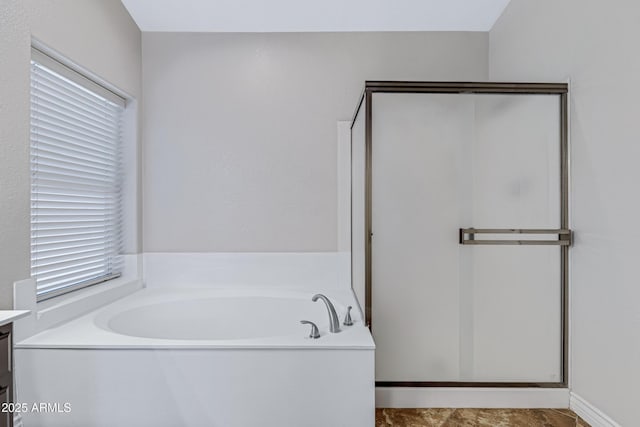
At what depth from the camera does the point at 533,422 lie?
1.91m

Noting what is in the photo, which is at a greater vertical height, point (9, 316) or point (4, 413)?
point (9, 316)

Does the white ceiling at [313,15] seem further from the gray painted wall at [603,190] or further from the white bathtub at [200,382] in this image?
the white bathtub at [200,382]

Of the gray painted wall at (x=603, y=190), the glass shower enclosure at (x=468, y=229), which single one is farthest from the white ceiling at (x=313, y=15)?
the glass shower enclosure at (x=468, y=229)

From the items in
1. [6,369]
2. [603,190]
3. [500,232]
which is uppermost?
[603,190]

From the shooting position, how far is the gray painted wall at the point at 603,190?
61.9 inches

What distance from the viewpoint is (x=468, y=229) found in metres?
2.01

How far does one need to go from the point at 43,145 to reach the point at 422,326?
210cm

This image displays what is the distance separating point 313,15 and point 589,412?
8.81 feet

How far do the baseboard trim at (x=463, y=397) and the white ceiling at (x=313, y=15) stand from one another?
2.27m

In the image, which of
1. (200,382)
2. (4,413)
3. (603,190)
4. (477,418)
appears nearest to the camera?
(4,413)

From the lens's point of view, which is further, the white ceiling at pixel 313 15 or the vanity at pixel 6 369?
the white ceiling at pixel 313 15

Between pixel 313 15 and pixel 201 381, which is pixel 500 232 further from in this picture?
pixel 313 15

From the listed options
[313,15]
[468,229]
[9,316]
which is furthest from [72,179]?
[468,229]

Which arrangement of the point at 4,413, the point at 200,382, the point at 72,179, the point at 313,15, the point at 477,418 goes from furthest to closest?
the point at 313,15
the point at 72,179
the point at 477,418
the point at 200,382
the point at 4,413
